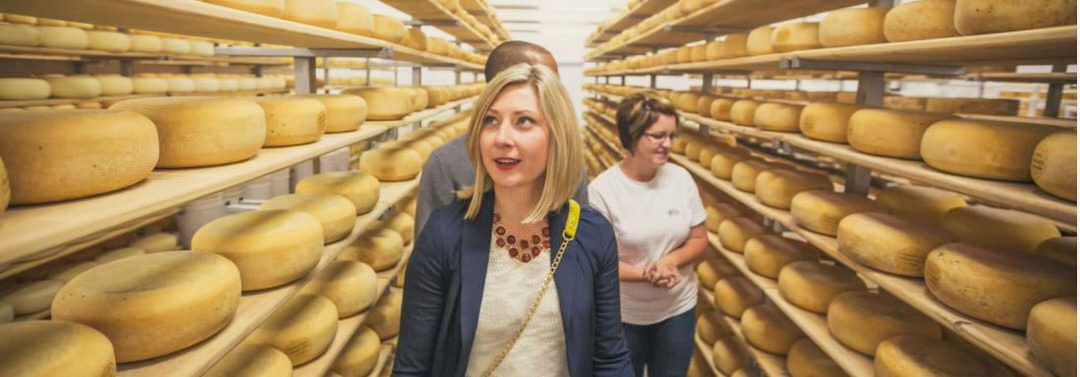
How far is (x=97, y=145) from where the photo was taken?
3.21ft

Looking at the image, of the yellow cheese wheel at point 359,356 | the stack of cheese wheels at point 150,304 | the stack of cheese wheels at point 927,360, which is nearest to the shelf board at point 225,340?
the stack of cheese wheels at point 150,304

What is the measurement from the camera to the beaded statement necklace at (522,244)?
4.22 feet

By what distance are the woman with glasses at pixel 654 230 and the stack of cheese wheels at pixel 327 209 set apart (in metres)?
0.86

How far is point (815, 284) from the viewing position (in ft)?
6.97

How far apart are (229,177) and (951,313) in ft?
5.23

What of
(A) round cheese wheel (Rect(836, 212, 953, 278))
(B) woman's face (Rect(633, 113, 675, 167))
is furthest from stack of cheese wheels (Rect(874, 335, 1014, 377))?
(B) woman's face (Rect(633, 113, 675, 167))

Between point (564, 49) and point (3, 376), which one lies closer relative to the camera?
point (3, 376)

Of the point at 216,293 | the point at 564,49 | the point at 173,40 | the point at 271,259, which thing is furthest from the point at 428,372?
the point at 564,49

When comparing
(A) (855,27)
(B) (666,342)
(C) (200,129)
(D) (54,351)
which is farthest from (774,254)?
(D) (54,351)

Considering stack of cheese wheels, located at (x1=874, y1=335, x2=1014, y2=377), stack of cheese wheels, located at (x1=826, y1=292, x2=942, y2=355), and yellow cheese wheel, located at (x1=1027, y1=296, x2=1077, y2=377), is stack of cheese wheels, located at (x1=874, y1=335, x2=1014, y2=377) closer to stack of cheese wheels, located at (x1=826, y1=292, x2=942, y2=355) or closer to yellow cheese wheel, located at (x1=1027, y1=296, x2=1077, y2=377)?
stack of cheese wheels, located at (x1=826, y1=292, x2=942, y2=355)

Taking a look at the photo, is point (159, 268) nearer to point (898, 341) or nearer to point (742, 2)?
point (898, 341)

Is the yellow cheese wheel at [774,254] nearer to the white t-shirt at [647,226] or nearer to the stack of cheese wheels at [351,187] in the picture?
the white t-shirt at [647,226]

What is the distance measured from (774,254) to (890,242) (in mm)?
800

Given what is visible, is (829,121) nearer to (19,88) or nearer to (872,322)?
(872,322)
